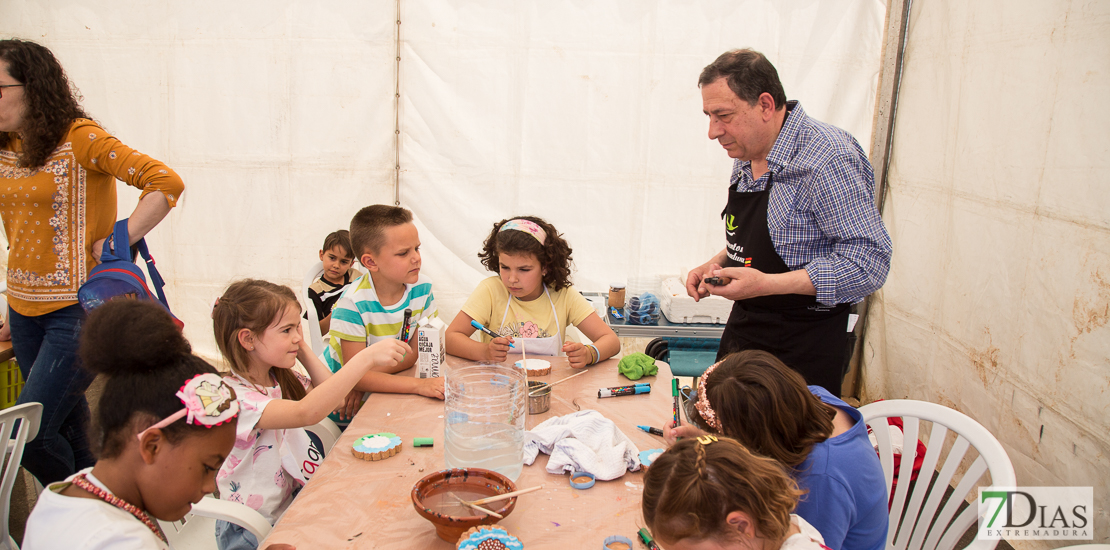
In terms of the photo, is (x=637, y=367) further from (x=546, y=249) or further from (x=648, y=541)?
(x=648, y=541)

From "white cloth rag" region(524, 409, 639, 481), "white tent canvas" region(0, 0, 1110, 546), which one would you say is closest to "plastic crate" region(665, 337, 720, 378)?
"white tent canvas" region(0, 0, 1110, 546)

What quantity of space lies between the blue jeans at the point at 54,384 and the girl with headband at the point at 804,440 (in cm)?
227

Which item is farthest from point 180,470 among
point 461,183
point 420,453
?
point 461,183

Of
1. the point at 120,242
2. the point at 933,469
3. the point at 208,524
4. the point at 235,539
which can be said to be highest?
the point at 120,242

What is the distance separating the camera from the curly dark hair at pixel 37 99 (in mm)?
2338

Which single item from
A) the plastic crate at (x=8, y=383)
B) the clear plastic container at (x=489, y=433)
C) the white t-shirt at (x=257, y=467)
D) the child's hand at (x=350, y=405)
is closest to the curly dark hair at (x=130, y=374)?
the white t-shirt at (x=257, y=467)

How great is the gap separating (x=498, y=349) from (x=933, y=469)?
148cm

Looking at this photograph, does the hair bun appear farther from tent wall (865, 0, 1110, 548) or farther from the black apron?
tent wall (865, 0, 1110, 548)

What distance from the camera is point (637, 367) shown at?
7.93 ft

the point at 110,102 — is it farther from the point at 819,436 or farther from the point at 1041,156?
the point at 1041,156

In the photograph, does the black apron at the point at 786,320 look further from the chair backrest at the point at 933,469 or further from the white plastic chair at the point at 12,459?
the white plastic chair at the point at 12,459

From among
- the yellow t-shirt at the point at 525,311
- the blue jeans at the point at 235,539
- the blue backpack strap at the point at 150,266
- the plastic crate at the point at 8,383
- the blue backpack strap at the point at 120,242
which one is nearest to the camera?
the blue jeans at the point at 235,539

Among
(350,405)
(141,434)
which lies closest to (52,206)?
(350,405)

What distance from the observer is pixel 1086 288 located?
2.51 meters
